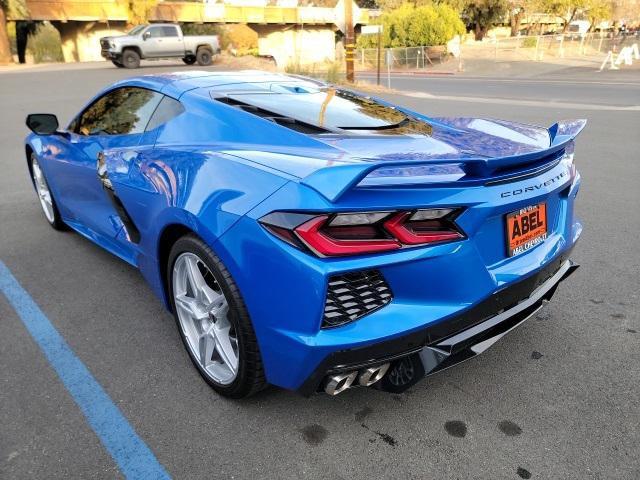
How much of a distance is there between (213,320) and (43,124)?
2.68 meters

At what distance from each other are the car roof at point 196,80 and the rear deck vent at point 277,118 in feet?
0.96

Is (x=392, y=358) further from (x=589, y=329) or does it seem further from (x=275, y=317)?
(x=589, y=329)

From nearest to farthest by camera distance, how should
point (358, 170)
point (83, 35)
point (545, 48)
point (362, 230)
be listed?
point (358, 170)
point (362, 230)
point (545, 48)
point (83, 35)

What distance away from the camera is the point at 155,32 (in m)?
26.6

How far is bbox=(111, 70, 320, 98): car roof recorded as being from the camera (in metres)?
3.25

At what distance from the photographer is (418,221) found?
1984 mm

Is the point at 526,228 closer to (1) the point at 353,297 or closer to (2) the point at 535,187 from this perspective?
(2) the point at 535,187

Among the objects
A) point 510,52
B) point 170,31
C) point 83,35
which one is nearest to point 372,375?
point 170,31

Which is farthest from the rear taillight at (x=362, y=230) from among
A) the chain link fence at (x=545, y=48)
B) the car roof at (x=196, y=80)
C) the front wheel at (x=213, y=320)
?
the chain link fence at (x=545, y=48)

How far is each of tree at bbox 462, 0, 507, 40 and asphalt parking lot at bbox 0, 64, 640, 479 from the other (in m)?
55.6

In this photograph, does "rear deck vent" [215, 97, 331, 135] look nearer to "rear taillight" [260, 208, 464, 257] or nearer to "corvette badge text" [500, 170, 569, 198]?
"rear taillight" [260, 208, 464, 257]

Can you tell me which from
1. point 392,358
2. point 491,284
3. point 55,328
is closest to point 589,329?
point 491,284

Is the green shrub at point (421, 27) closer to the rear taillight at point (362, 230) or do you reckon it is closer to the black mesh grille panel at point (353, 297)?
the rear taillight at point (362, 230)

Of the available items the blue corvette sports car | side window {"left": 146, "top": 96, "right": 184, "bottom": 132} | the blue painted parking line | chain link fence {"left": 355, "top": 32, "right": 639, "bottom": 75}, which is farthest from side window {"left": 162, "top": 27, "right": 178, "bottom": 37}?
the blue corvette sports car
